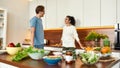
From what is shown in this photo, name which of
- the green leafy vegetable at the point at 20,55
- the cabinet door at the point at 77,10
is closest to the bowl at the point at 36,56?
the green leafy vegetable at the point at 20,55

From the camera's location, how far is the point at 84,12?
3895 millimetres

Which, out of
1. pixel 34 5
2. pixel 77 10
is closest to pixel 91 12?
pixel 77 10

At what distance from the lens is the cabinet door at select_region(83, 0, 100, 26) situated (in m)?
3.68

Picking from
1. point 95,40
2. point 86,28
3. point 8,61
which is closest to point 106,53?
point 8,61

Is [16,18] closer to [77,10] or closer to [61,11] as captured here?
[61,11]

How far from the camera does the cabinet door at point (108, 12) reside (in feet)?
11.3

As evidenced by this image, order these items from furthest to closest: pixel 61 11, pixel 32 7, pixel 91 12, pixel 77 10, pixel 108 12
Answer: pixel 32 7, pixel 61 11, pixel 77 10, pixel 91 12, pixel 108 12

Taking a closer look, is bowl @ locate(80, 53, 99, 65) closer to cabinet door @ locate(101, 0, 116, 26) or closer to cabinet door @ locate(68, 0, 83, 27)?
cabinet door @ locate(101, 0, 116, 26)

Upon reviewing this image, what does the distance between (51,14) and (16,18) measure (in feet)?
4.03

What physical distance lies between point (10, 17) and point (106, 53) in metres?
3.79

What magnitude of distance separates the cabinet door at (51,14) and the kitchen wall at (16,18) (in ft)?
3.27

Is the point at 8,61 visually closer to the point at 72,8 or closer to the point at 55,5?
the point at 72,8

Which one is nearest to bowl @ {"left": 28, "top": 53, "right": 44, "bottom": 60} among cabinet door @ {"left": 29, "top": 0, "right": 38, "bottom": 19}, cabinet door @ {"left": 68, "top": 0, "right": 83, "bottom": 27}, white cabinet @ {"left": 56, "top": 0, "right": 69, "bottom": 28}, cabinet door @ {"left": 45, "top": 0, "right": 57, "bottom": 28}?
cabinet door @ {"left": 68, "top": 0, "right": 83, "bottom": 27}

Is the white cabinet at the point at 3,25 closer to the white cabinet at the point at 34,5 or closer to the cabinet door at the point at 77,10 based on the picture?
the white cabinet at the point at 34,5
